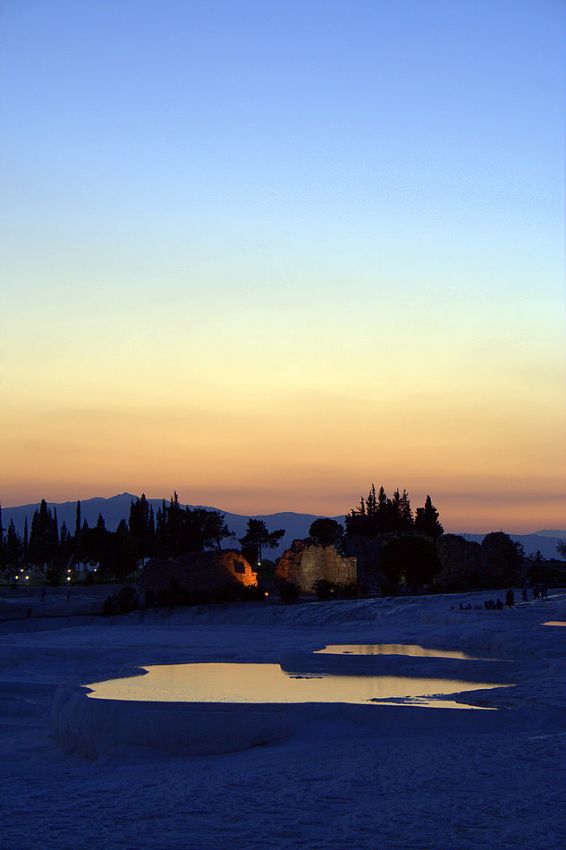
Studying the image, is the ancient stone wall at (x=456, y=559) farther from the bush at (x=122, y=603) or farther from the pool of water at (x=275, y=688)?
the pool of water at (x=275, y=688)

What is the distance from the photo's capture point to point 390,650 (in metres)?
24.3

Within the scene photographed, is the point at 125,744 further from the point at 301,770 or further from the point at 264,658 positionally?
the point at 264,658

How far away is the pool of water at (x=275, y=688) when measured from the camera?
15.7 meters

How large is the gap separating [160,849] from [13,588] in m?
62.8

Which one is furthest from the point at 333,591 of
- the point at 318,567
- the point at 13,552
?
the point at 13,552

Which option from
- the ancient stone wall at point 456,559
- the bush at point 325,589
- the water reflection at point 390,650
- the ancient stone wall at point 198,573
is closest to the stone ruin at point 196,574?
the ancient stone wall at point 198,573

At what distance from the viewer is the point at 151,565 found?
48031mm

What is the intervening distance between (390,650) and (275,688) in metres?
7.60

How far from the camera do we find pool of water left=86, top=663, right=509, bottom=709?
1566cm

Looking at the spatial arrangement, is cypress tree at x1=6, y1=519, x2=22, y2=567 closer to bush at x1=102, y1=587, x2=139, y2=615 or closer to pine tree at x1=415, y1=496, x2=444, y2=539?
pine tree at x1=415, y1=496, x2=444, y2=539

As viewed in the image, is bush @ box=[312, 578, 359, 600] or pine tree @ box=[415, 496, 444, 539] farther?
pine tree @ box=[415, 496, 444, 539]

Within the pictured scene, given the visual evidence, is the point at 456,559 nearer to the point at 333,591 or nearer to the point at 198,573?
the point at 333,591

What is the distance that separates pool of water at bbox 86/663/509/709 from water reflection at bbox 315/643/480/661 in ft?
11.4

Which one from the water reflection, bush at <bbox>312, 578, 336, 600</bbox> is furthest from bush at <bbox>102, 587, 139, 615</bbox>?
the water reflection
